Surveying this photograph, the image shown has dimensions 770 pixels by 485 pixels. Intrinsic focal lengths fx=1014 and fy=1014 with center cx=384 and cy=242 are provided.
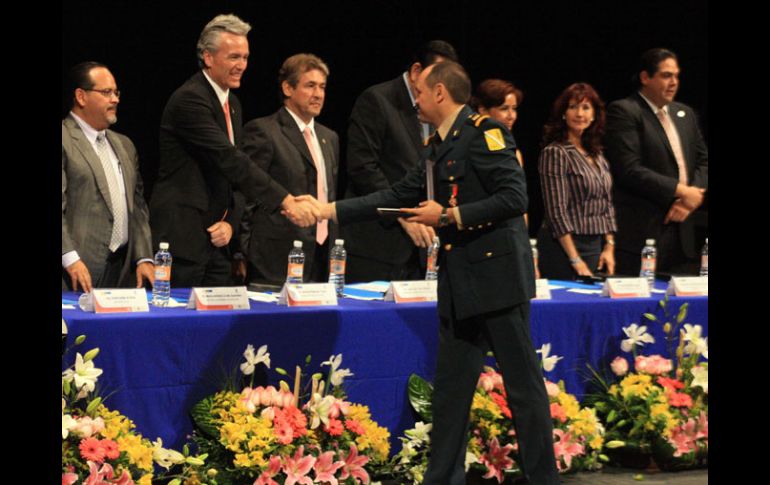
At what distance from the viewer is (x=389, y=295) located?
3.61 m

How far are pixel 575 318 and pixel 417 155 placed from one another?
3.64 ft

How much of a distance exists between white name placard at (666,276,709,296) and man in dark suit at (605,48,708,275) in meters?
0.77

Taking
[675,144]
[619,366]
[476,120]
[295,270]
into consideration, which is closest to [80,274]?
[295,270]

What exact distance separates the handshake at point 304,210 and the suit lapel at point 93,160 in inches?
26.3

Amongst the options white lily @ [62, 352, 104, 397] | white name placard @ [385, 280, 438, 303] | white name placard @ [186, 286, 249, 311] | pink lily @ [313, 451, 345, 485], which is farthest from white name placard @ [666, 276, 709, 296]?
white lily @ [62, 352, 104, 397]

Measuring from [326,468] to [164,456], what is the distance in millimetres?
497

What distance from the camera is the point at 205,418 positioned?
3.07 m

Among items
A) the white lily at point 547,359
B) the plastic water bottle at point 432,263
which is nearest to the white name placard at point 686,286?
the white lily at point 547,359

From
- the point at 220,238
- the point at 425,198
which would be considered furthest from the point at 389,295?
the point at 220,238

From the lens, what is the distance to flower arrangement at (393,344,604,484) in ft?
11.3

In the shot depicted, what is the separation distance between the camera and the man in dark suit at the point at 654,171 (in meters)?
4.92

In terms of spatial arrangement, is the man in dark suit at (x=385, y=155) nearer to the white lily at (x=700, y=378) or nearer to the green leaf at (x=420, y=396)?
the green leaf at (x=420, y=396)

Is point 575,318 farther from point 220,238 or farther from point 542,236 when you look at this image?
point 220,238

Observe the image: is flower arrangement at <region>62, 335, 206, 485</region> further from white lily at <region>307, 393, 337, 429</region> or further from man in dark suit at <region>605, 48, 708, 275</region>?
man in dark suit at <region>605, 48, 708, 275</region>
